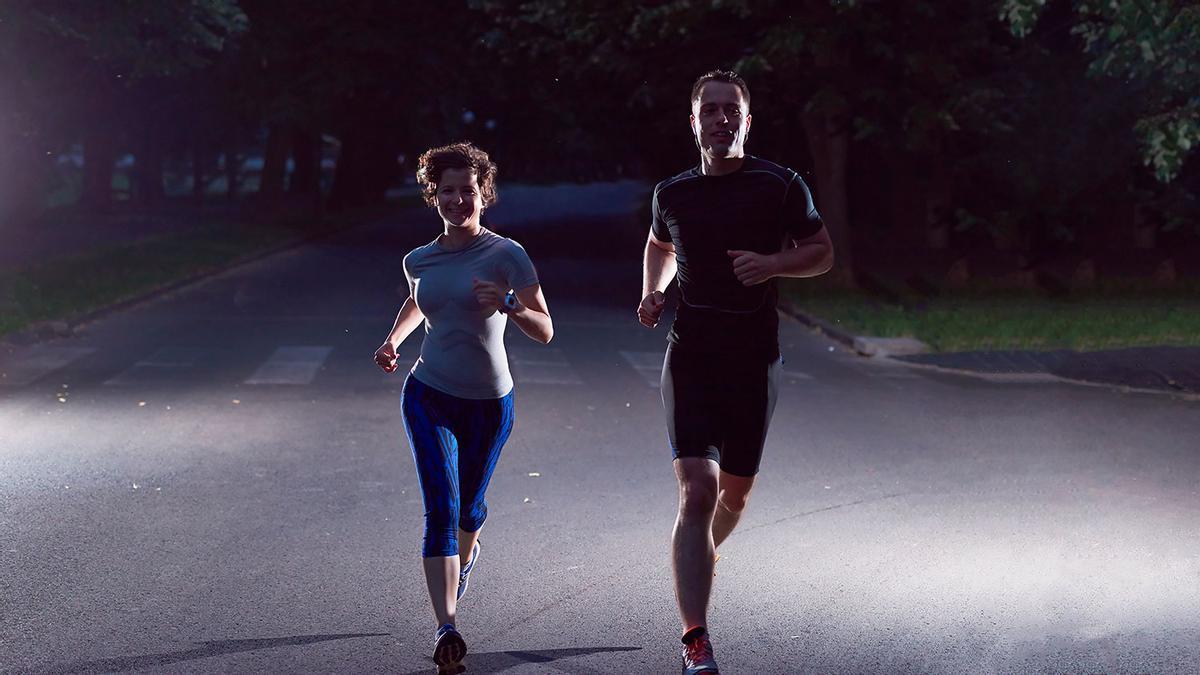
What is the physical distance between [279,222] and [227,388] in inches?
1212

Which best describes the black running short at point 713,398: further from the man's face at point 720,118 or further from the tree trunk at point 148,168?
the tree trunk at point 148,168

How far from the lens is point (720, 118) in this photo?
5688 mm

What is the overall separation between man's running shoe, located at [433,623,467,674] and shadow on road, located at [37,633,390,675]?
0.71 m

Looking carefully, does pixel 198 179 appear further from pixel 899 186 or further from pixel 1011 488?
pixel 1011 488

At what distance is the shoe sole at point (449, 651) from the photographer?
5.61 metres

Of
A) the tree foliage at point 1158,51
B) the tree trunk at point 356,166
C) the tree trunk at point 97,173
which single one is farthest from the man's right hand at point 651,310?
the tree trunk at point 97,173

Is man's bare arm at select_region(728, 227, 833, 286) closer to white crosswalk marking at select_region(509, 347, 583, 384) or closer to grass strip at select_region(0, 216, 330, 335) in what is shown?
white crosswalk marking at select_region(509, 347, 583, 384)

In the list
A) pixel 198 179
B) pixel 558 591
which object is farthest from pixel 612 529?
pixel 198 179

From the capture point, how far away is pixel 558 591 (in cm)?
705

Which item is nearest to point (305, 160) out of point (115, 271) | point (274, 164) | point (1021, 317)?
point (274, 164)

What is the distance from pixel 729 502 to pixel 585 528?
2.35 metres

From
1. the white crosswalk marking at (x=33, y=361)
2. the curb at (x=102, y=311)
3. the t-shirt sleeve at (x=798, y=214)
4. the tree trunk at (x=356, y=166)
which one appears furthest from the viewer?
the tree trunk at (x=356, y=166)

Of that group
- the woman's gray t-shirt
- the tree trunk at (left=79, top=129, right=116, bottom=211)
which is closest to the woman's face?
the woman's gray t-shirt

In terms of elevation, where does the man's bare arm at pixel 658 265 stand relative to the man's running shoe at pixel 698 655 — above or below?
above
